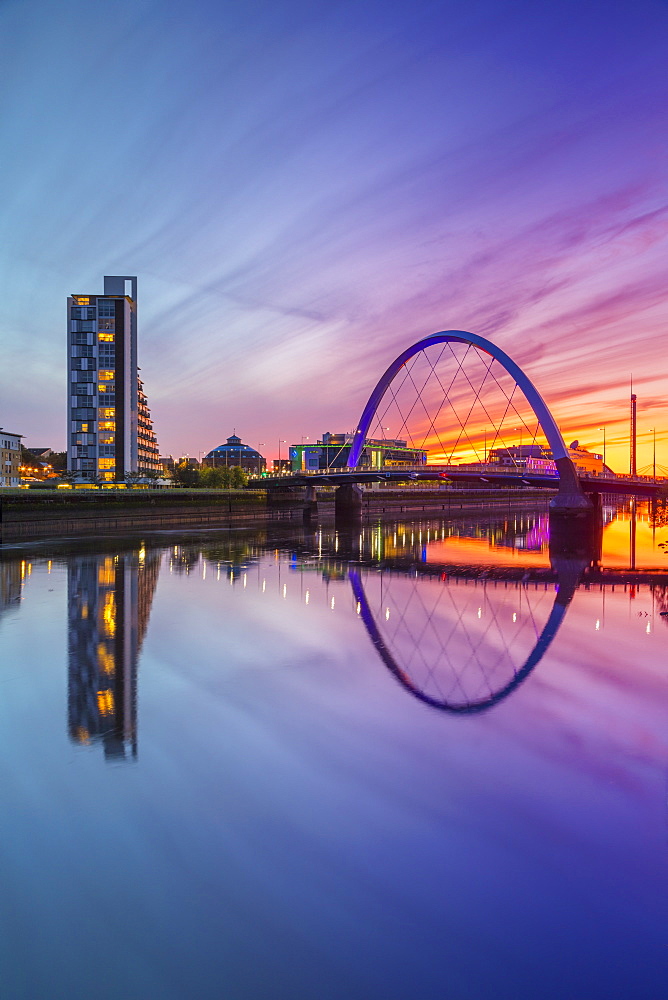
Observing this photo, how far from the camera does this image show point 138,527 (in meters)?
58.5

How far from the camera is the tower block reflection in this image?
9.86 metres

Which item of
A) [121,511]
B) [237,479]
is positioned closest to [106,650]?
[121,511]

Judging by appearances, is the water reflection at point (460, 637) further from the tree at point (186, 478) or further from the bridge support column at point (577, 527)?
the tree at point (186, 478)

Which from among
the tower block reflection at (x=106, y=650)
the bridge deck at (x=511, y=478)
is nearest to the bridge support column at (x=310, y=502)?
the bridge deck at (x=511, y=478)

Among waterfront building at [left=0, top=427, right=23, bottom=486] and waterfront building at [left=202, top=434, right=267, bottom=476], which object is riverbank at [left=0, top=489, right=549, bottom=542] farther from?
waterfront building at [left=202, top=434, right=267, bottom=476]

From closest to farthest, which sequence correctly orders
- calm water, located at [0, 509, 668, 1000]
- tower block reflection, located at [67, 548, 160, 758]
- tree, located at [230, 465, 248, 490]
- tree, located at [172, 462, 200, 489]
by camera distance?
calm water, located at [0, 509, 668, 1000]
tower block reflection, located at [67, 548, 160, 758]
tree, located at [230, 465, 248, 490]
tree, located at [172, 462, 200, 489]

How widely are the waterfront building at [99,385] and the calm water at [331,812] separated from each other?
268ft

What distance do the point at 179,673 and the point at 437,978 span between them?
9.00m

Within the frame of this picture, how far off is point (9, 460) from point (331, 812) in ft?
366

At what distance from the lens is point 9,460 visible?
104062 millimetres

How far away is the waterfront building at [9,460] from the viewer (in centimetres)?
10112

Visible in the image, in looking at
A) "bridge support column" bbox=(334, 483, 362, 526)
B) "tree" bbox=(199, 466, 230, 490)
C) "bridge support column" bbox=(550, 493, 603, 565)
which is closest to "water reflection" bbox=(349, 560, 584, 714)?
"bridge support column" bbox=(550, 493, 603, 565)

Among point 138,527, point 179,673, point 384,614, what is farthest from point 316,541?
point 179,673

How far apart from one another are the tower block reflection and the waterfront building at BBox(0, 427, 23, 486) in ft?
275
